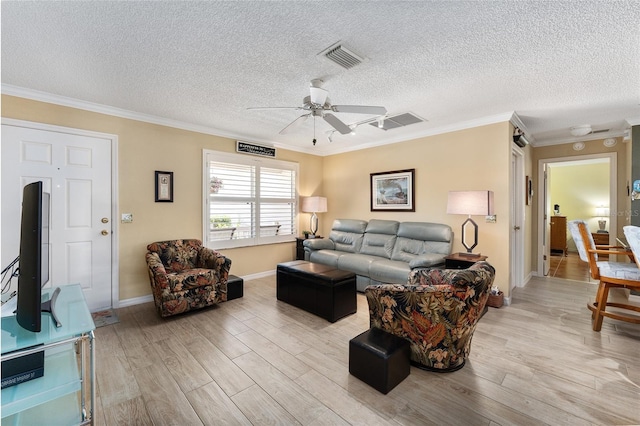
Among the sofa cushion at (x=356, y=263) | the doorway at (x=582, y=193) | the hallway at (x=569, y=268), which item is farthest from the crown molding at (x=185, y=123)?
the doorway at (x=582, y=193)

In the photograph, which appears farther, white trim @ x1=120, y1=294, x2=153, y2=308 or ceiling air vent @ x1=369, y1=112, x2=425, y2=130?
ceiling air vent @ x1=369, y1=112, x2=425, y2=130

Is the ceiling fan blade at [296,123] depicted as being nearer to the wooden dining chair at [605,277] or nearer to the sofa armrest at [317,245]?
the sofa armrest at [317,245]

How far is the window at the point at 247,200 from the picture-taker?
14.7 feet

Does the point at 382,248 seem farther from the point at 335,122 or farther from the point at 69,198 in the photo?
the point at 69,198

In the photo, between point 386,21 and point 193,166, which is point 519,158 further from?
point 193,166

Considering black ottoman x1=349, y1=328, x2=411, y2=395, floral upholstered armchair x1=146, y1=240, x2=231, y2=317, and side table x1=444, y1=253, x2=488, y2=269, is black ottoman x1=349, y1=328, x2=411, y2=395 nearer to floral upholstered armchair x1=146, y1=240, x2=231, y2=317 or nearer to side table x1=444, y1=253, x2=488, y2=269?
side table x1=444, y1=253, x2=488, y2=269

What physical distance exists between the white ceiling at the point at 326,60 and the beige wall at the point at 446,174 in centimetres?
49

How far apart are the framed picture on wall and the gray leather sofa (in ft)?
1.15

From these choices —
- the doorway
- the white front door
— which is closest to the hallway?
the doorway

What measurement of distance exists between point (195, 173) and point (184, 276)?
1750mm

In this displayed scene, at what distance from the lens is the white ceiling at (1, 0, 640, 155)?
1.78 meters

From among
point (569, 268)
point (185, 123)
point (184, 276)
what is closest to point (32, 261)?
point (184, 276)

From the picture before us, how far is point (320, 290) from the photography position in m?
3.24

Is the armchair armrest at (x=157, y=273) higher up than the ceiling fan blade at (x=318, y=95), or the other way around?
the ceiling fan blade at (x=318, y=95)
